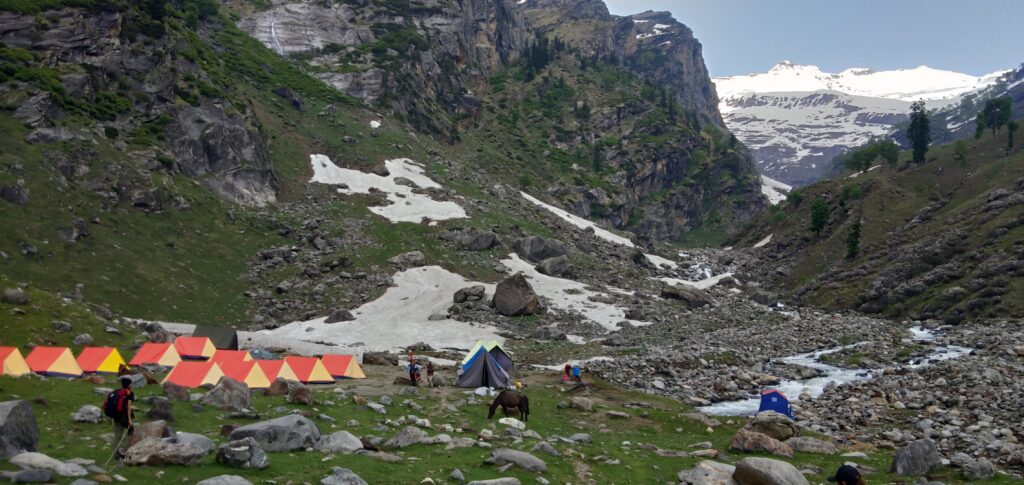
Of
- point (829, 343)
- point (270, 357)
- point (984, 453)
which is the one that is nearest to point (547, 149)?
point (829, 343)

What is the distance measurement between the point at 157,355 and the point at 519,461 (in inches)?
1279

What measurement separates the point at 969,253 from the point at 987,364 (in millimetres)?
42840

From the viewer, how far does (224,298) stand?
64.6 m

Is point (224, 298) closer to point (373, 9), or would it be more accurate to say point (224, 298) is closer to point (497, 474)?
point (497, 474)

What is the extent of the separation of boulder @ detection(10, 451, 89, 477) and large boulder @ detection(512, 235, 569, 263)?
2956 inches

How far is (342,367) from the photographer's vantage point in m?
40.6

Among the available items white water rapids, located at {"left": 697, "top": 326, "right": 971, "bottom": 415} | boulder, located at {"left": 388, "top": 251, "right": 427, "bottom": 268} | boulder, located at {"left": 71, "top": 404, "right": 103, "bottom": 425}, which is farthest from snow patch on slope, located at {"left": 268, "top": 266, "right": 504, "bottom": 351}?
boulder, located at {"left": 71, "top": 404, "right": 103, "bottom": 425}

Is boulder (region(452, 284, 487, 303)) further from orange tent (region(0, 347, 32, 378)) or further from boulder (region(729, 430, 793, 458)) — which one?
boulder (region(729, 430, 793, 458))

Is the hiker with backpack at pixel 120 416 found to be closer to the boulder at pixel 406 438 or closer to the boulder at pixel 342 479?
the boulder at pixel 342 479

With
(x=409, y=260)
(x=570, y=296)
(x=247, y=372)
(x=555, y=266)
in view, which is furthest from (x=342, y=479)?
(x=555, y=266)

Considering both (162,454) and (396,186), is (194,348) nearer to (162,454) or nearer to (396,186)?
(162,454)

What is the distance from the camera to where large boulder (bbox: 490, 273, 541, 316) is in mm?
65875

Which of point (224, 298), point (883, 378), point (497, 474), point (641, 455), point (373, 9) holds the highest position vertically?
point (373, 9)

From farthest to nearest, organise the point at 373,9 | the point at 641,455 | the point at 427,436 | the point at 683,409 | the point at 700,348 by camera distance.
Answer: the point at 373,9
the point at 700,348
the point at 683,409
the point at 641,455
the point at 427,436
